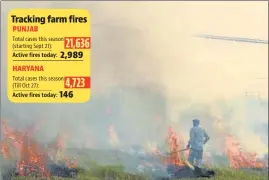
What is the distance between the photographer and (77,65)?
3.86m

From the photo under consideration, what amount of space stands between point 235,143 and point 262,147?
231 mm

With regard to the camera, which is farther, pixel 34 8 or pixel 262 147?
pixel 262 147

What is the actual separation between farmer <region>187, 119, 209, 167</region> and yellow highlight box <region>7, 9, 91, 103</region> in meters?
1.00

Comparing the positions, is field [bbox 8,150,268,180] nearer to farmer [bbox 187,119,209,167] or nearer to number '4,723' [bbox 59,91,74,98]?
farmer [bbox 187,119,209,167]

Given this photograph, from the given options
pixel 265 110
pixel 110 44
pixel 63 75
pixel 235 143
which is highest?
pixel 110 44

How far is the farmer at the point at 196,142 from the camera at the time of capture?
4.01m

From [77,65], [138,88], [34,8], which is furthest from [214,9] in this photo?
[34,8]

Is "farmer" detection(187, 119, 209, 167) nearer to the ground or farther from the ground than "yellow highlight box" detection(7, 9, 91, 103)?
nearer to the ground

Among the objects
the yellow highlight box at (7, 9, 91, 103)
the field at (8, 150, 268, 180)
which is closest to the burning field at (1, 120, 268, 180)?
the field at (8, 150, 268, 180)

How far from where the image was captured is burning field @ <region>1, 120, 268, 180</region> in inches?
152

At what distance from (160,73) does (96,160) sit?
33.4 inches

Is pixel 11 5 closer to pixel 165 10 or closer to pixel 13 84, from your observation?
pixel 13 84

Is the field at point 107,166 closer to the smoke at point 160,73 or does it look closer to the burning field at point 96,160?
the burning field at point 96,160

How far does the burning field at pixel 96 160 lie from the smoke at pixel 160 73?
93 mm
